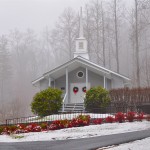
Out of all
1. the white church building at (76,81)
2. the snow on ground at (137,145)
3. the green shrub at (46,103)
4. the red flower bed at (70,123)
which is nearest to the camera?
the snow on ground at (137,145)

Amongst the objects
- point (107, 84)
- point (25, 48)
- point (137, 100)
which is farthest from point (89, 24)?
point (25, 48)

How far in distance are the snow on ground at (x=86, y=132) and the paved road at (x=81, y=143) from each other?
97 cm

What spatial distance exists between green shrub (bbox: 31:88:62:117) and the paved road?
9.96 m

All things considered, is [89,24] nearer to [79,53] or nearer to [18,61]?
[79,53]

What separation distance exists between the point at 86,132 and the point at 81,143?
262 centimetres

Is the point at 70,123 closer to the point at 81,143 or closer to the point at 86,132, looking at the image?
the point at 86,132

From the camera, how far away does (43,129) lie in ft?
53.7

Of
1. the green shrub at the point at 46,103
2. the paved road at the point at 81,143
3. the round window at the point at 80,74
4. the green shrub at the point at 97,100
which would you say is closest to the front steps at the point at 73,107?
the round window at the point at 80,74

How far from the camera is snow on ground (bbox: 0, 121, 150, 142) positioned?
517 inches

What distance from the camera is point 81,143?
11.3m

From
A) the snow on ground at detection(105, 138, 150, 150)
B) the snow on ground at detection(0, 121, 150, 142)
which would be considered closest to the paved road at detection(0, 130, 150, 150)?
the snow on ground at detection(105, 138, 150, 150)

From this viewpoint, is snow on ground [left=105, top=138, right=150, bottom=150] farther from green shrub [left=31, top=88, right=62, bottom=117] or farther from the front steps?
the front steps

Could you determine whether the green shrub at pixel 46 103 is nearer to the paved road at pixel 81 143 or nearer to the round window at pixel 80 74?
the round window at pixel 80 74

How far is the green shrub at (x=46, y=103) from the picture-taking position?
72.9 feet
